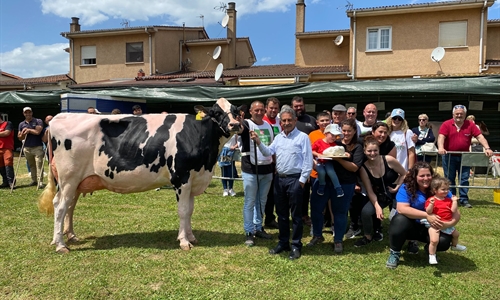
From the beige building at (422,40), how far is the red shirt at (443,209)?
613 inches

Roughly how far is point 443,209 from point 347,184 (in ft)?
3.63

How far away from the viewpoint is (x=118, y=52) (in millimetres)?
24828

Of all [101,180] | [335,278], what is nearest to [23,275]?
[101,180]

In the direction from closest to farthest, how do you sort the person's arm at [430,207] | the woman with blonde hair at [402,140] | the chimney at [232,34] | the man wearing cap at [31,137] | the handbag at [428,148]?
the person's arm at [430,207]
the woman with blonde hair at [402,140]
the handbag at [428,148]
the man wearing cap at [31,137]
the chimney at [232,34]

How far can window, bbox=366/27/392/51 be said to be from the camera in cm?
1883

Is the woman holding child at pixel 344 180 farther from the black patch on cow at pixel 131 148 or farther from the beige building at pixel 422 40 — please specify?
the beige building at pixel 422 40

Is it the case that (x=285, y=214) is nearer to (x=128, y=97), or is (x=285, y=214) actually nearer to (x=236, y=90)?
(x=236, y=90)

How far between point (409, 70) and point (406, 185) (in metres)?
16.3

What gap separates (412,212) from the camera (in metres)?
4.14

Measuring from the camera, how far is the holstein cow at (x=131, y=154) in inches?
190

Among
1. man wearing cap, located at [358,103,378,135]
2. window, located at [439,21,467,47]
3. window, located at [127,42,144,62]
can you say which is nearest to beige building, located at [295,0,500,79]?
window, located at [439,21,467,47]

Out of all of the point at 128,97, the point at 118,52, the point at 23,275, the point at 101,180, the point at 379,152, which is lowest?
the point at 23,275

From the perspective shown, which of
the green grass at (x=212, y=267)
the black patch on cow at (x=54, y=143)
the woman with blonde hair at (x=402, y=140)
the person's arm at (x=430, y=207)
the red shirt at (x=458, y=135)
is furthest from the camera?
the red shirt at (x=458, y=135)

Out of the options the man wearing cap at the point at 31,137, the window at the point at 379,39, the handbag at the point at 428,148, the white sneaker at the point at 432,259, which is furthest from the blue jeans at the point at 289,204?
the window at the point at 379,39
